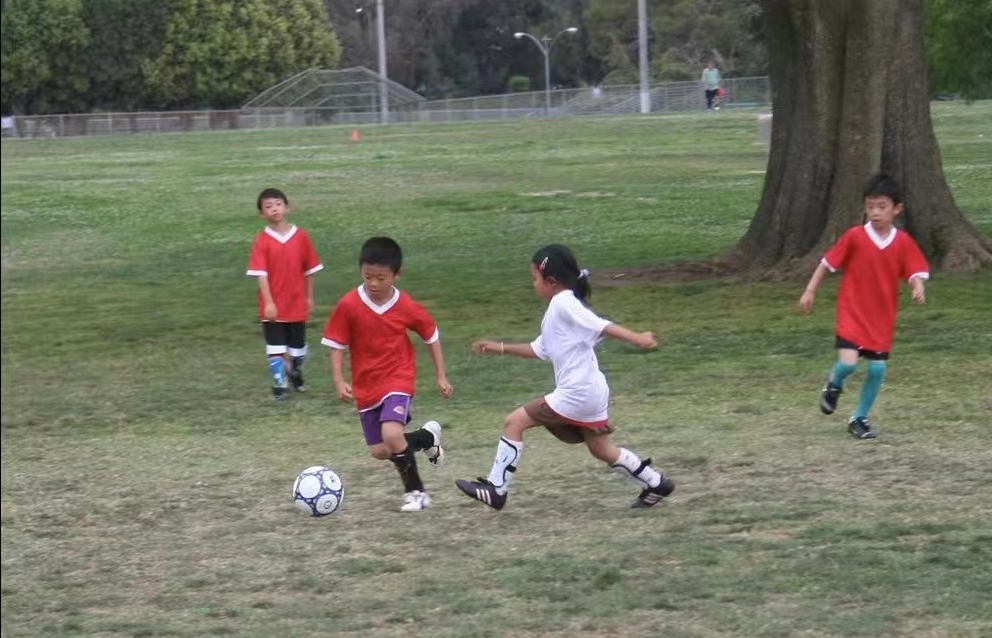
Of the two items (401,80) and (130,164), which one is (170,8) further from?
(401,80)

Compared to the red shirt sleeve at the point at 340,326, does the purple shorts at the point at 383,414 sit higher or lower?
lower

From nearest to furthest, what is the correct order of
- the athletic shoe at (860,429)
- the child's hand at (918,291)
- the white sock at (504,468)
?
the white sock at (504,468) < the child's hand at (918,291) < the athletic shoe at (860,429)

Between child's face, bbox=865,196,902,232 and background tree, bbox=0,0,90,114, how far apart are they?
418 cm

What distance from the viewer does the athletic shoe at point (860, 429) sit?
884 cm

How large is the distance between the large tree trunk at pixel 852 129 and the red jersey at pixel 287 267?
599 cm

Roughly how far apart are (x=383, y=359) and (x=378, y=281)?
0.37 m

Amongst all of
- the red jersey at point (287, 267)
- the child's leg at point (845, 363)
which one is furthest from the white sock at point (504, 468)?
the red jersey at point (287, 267)

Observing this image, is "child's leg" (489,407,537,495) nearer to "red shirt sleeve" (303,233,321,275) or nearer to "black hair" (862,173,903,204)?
"black hair" (862,173,903,204)

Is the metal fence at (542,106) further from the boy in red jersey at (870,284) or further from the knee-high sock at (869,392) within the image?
the knee-high sock at (869,392)

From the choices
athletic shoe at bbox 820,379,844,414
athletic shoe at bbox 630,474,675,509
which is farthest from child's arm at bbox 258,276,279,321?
athletic shoe at bbox 630,474,675,509

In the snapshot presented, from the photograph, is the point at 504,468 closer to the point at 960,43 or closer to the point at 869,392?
the point at 869,392

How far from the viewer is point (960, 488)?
7.50 metres

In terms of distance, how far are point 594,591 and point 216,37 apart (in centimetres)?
601

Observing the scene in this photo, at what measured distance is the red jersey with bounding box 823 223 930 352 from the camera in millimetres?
9016
